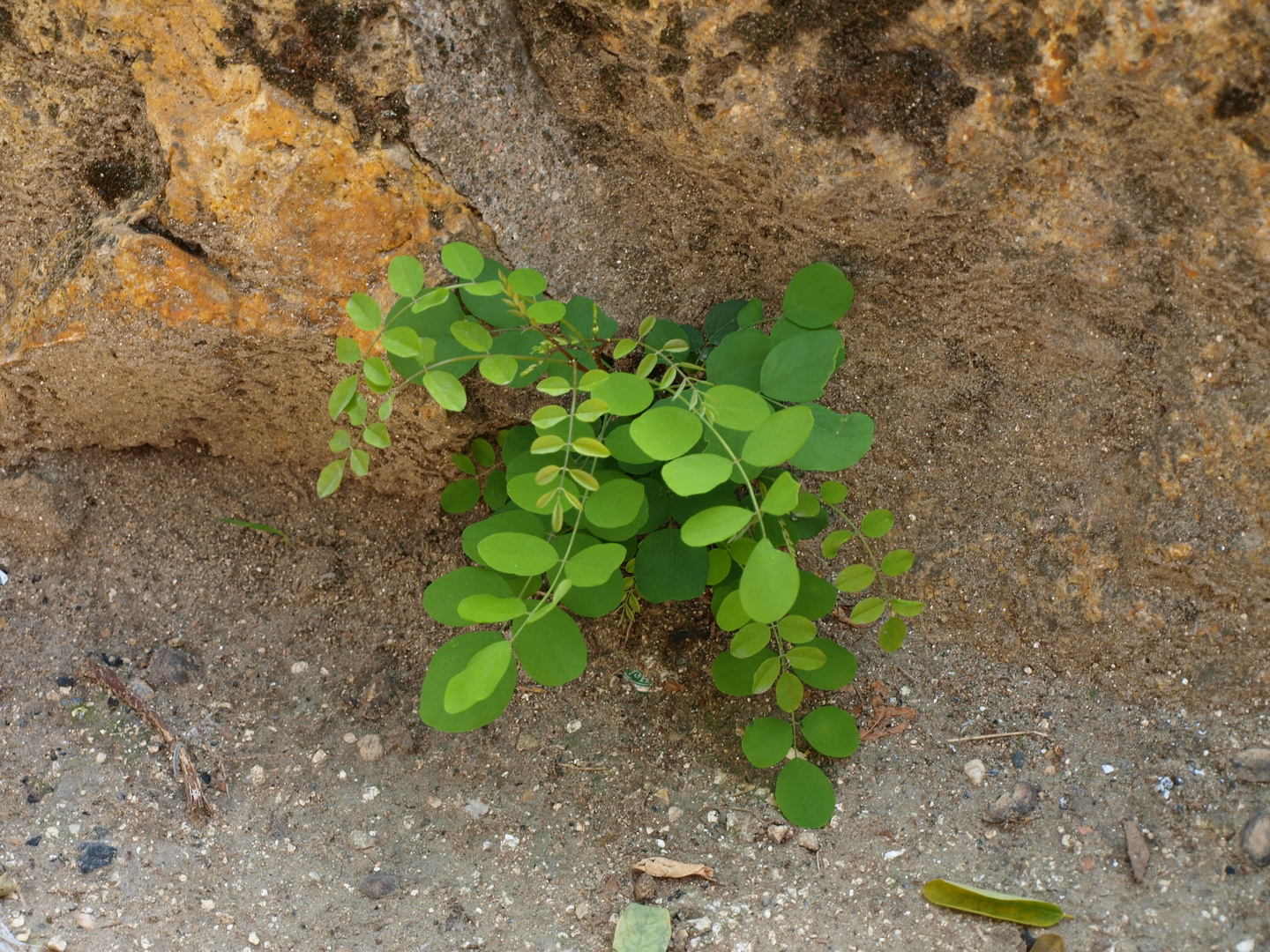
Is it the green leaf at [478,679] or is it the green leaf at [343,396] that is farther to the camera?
the green leaf at [343,396]

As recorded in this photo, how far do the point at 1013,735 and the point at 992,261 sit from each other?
2.72ft

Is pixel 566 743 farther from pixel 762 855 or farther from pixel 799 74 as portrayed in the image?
A: pixel 799 74

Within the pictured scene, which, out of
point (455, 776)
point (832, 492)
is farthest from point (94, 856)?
point (832, 492)

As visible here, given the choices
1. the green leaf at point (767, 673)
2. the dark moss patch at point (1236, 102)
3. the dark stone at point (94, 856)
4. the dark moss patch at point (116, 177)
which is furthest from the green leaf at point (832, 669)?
the dark moss patch at point (116, 177)

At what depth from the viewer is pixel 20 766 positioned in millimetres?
1764

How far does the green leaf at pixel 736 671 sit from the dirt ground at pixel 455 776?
0.16m

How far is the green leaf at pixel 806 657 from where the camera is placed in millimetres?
1615

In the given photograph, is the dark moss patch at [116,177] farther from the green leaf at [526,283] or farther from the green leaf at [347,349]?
the green leaf at [526,283]

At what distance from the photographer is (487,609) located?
1.41 m

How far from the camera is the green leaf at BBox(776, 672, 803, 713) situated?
1.67 metres

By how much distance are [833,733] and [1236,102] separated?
1.13m

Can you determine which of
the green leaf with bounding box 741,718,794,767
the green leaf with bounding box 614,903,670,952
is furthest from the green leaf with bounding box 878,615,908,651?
the green leaf with bounding box 614,903,670,952

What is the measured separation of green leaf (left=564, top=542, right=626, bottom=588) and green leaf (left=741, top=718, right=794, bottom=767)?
1.55 ft

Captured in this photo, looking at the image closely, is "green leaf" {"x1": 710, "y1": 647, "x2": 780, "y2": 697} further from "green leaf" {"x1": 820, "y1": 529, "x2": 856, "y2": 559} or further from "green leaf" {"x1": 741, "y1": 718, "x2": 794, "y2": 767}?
"green leaf" {"x1": 820, "y1": 529, "x2": 856, "y2": 559}
